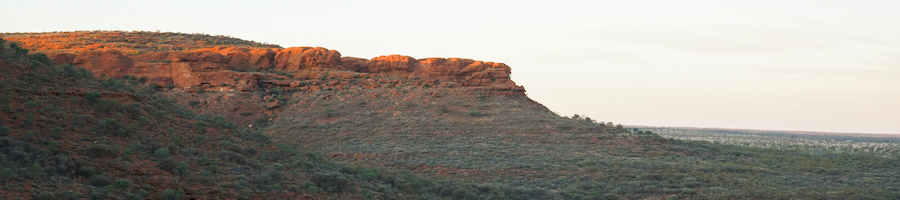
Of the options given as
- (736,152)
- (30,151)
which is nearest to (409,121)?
(736,152)

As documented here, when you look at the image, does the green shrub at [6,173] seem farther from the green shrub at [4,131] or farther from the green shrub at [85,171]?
the green shrub at [4,131]

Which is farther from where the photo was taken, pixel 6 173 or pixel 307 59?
pixel 307 59

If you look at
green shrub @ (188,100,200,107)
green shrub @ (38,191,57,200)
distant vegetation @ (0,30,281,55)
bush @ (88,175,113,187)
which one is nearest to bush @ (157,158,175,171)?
bush @ (88,175,113,187)

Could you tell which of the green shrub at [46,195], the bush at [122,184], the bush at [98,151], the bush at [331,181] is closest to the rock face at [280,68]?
the bush at [331,181]

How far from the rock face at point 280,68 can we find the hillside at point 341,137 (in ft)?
0.28

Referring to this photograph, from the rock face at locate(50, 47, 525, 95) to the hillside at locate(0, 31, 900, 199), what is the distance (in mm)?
85

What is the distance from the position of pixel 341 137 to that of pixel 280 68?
31.6 ft

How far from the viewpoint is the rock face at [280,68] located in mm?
37875

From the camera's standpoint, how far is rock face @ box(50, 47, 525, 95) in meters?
37.9

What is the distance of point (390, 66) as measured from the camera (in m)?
42.2

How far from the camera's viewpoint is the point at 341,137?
33656 mm

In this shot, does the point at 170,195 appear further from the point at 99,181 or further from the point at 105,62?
the point at 105,62

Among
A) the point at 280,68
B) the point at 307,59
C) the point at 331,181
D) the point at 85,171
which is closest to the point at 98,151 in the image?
the point at 85,171

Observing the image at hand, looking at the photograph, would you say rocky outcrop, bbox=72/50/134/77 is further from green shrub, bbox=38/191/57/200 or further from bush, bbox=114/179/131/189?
green shrub, bbox=38/191/57/200
